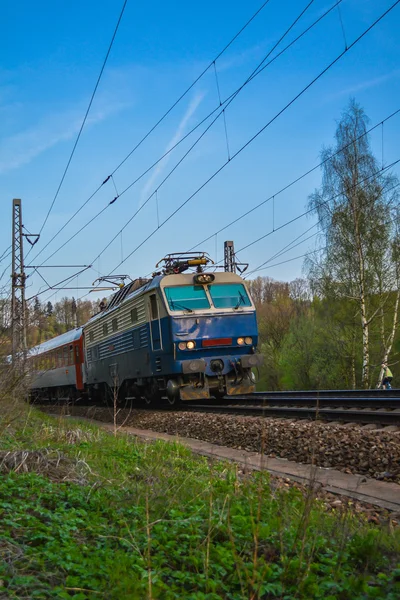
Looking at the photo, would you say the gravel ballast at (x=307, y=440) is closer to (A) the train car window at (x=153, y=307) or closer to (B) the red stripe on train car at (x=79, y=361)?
(A) the train car window at (x=153, y=307)

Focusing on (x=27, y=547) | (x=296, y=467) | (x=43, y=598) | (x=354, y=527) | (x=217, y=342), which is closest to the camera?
(x=43, y=598)

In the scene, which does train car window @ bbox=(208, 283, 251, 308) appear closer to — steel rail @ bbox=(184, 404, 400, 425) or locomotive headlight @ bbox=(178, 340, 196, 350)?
locomotive headlight @ bbox=(178, 340, 196, 350)

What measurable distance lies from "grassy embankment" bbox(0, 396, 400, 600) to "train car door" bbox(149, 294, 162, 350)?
346 inches

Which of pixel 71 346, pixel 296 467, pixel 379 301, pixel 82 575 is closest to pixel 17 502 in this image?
pixel 82 575

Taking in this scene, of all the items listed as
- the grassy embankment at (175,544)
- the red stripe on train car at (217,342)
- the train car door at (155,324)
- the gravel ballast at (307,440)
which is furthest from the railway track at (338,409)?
the grassy embankment at (175,544)

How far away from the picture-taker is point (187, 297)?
582 inches

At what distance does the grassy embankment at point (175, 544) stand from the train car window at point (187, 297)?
28.8ft

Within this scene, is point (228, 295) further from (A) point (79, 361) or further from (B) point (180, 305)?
(A) point (79, 361)

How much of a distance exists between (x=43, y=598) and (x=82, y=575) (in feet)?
1.17

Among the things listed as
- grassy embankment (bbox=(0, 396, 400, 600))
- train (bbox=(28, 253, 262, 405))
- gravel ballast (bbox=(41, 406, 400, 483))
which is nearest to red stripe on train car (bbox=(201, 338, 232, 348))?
train (bbox=(28, 253, 262, 405))

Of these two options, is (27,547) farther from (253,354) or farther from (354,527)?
(253,354)

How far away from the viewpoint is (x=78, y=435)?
30.5 feet

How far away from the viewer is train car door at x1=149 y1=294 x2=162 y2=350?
1466 cm

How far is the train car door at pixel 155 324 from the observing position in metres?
14.7
